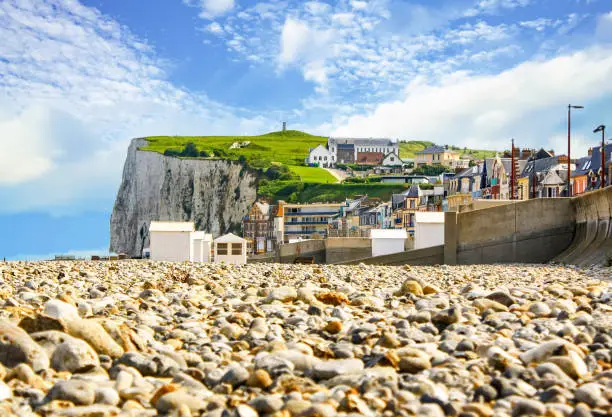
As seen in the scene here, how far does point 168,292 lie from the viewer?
33.2 ft

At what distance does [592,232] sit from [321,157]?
15195 cm

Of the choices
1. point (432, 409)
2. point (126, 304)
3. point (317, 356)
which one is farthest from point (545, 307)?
point (126, 304)

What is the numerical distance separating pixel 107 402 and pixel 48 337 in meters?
1.28

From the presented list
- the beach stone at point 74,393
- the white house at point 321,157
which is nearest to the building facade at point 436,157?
the white house at point 321,157

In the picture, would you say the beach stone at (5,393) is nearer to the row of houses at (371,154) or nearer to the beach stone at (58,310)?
the beach stone at (58,310)

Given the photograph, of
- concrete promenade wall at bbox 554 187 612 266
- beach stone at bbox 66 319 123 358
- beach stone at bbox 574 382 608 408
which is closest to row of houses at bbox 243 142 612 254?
concrete promenade wall at bbox 554 187 612 266

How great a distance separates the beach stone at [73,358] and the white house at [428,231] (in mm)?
29298

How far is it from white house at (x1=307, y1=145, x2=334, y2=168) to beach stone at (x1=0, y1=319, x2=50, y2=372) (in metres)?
165

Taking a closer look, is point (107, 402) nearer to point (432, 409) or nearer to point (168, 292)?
point (432, 409)

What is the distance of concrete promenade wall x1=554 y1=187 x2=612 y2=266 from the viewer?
66.8 ft

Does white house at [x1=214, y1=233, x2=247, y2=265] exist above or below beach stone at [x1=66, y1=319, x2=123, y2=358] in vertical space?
below

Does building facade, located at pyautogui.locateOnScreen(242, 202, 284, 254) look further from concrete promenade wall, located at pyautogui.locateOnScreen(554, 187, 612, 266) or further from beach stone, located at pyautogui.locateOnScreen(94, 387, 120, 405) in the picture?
beach stone, located at pyautogui.locateOnScreen(94, 387, 120, 405)

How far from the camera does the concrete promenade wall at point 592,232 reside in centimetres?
2038

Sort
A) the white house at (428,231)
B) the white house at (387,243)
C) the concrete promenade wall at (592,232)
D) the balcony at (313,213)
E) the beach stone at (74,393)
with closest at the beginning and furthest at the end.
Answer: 1. the beach stone at (74,393)
2. the concrete promenade wall at (592,232)
3. the white house at (428,231)
4. the white house at (387,243)
5. the balcony at (313,213)
